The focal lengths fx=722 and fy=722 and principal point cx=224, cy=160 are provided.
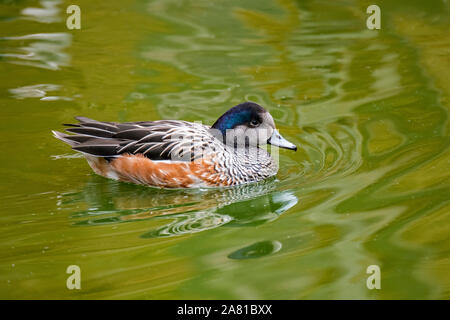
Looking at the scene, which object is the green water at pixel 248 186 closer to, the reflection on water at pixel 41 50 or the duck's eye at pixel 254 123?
the reflection on water at pixel 41 50

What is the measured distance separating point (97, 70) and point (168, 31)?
175cm

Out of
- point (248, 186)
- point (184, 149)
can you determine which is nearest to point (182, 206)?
point (184, 149)

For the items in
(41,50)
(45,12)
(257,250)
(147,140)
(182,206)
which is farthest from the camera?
(45,12)

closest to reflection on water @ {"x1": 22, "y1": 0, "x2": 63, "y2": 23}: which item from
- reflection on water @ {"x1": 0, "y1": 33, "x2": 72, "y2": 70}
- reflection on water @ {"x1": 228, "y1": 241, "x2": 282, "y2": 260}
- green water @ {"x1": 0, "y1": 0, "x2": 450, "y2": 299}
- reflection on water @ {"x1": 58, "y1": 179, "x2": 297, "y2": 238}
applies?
green water @ {"x1": 0, "y1": 0, "x2": 450, "y2": 299}

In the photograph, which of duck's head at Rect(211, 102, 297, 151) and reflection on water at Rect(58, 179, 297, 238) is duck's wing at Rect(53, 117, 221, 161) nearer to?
duck's head at Rect(211, 102, 297, 151)

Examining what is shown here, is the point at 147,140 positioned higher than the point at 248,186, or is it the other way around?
the point at 147,140

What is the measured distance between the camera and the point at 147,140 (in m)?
7.74

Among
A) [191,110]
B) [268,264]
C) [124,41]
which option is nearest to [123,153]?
[191,110]

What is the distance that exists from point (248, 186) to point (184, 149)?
0.81 meters

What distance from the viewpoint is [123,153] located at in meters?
7.73

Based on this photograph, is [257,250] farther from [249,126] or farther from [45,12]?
[45,12]

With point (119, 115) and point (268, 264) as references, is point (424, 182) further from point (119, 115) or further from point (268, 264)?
point (119, 115)

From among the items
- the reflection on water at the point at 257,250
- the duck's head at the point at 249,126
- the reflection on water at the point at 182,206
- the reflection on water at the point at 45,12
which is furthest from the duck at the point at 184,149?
the reflection on water at the point at 45,12

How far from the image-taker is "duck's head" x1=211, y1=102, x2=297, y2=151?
7715 mm
